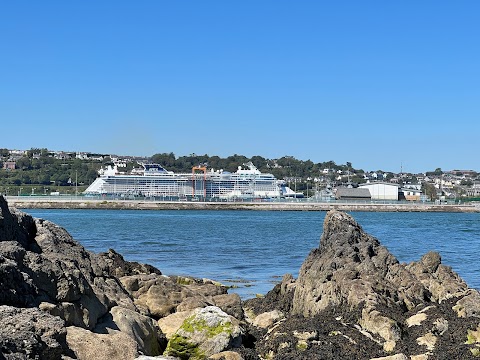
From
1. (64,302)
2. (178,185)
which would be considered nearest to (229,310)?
(64,302)

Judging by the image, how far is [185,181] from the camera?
5157 inches

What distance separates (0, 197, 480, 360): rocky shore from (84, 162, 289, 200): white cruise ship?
113m

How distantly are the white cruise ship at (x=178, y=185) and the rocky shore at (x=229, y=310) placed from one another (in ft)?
372

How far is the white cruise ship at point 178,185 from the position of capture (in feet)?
426

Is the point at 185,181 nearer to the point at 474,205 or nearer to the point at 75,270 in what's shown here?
the point at 474,205

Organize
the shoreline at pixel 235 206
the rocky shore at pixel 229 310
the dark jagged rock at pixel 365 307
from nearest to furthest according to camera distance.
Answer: the rocky shore at pixel 229 310, the dark jagged rock at pixel 365 307, the shoreline at pixel 235 206

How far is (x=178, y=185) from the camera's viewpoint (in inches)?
5197

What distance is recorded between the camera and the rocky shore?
23.0ft

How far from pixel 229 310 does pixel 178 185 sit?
11966 centimetres

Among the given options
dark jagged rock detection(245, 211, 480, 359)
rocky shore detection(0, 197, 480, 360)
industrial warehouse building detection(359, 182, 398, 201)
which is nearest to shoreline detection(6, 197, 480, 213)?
industrial warehouse building detection(359, 182, 398, 201)

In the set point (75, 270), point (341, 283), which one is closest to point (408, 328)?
point (341, 283)

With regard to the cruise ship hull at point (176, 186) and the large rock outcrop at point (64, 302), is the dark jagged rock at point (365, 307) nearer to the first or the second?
the large rock outcrop at point (64, 302)

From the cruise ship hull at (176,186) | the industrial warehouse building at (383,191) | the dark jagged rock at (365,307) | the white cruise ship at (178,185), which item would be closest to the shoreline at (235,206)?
the white cruise ship at (178,185)

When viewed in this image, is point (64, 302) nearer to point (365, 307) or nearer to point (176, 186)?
point (365, 307)
